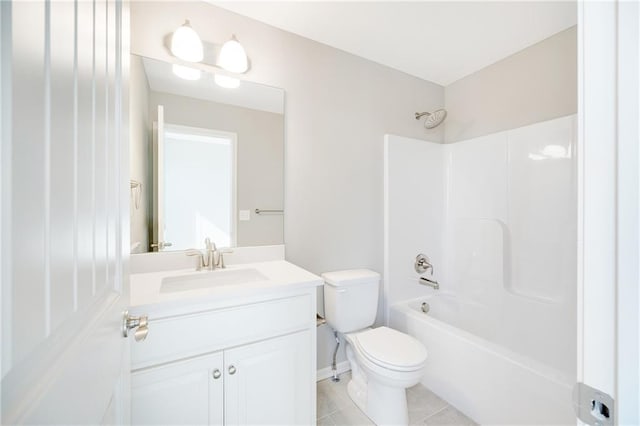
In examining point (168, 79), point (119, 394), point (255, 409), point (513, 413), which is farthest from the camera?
point (168, 79)

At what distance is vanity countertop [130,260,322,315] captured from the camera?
1.02 m

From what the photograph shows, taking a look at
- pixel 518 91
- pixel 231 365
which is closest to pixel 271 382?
pixel 231 365

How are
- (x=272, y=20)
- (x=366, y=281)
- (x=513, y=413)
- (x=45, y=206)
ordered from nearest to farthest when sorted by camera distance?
1. (x=45, y=206)
2. (x=513, y=413)
3. (x=272, y=20)
4. (x=366, y=281)

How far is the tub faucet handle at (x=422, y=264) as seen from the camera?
2.31 m

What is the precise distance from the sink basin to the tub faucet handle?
57.3 inches

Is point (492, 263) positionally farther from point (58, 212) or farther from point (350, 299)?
point (58, 212)

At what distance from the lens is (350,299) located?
1783mm

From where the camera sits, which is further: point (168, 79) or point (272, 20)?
point (272, 20)

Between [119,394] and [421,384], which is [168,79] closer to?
[119,394]

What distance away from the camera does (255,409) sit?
1182mm
